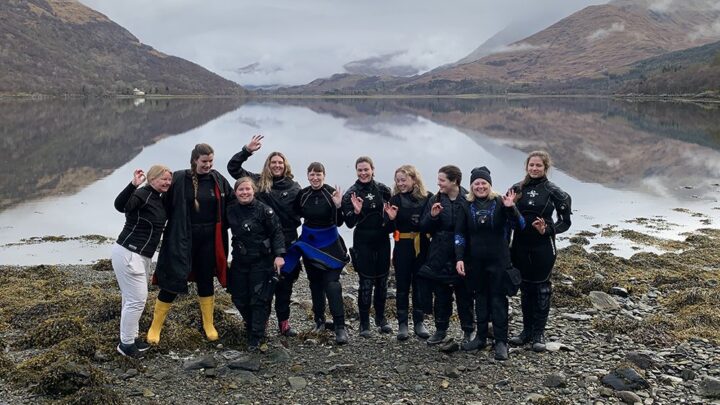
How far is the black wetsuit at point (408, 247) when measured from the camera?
29.7 ft

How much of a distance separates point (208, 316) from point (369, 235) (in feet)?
9.13

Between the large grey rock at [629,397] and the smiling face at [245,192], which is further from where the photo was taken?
the smiling face at [245,192]

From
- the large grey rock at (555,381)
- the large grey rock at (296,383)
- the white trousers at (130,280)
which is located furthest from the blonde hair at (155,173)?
the large grey rock at (555,381)

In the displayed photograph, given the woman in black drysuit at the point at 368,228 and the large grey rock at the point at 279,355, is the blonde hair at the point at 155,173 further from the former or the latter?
the large grey rock at the point at 279,355

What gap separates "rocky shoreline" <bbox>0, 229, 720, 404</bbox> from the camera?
7.41 m

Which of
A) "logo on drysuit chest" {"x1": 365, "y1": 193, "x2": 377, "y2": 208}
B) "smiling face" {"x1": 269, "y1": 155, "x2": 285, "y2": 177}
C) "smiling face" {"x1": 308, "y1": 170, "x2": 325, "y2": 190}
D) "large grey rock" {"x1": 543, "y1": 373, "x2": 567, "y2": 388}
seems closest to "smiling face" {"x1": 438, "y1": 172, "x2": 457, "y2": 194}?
"logo on drysuit chest" {"x1": 365, "y1": 193, "x2": 377, "y2": 208}

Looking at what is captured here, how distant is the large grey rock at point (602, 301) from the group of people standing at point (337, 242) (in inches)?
122

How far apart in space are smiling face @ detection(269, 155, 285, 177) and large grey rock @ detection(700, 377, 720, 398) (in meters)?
6.50

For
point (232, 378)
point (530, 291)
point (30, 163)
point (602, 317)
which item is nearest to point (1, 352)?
point (232, 378)

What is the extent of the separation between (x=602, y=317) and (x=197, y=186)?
7521mm

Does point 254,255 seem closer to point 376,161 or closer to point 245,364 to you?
point 245,364

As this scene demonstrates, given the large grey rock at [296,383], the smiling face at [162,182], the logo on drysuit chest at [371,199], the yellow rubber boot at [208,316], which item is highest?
the smiling face at [162,182]

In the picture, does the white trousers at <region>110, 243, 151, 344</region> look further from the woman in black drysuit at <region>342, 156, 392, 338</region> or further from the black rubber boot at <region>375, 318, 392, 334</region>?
the black rubber boot at <region>375, 318, 392, 334</region>

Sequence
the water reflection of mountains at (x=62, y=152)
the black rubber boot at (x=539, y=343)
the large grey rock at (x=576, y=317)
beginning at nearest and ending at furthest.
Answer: the black rubber boot at (x=539, y=343)
the large grey rock at (x=576, y=317)
the water reflection of mountains at (x=62, y=152)
